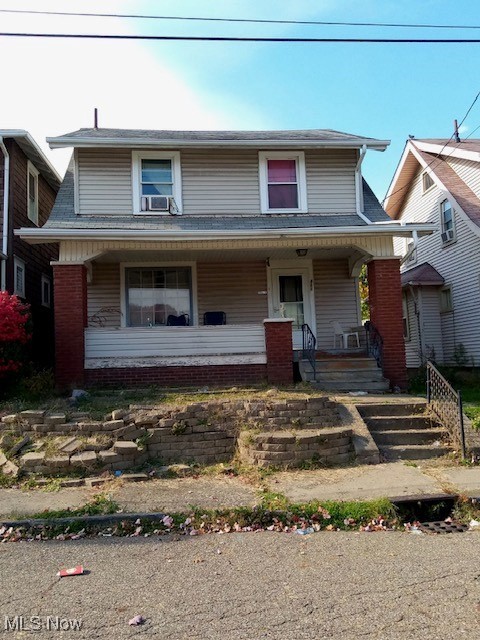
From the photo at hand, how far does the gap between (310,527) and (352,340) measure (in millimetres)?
8025

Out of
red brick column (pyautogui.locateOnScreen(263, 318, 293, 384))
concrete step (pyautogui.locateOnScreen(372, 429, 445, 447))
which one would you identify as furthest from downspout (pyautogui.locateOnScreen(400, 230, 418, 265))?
concrete step (pyautogui.locateOnScreen(372, 429, 445, 447))

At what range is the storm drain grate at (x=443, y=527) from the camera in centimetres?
512

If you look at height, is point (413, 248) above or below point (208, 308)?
above

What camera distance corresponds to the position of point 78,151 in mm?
11852

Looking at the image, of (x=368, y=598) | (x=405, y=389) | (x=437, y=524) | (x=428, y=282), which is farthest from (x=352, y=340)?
(x=368, y=598)

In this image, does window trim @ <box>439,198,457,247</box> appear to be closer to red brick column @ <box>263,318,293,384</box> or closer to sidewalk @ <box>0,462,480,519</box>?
red brick column @ <box>263,318,293,384</box>

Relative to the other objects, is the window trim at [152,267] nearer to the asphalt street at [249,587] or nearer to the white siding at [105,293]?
the white siding at [105,293]

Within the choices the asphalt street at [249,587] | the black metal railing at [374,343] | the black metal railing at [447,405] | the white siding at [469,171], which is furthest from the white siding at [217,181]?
the asphalt street at [249,587]

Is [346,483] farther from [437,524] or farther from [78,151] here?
[78,151]

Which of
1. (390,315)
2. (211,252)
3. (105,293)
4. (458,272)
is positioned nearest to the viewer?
(390,315)

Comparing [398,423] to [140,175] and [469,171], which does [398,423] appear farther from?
[469,171]

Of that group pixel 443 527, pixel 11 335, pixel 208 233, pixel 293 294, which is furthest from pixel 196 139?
pixel 443 527

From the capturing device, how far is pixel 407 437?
785 centimetres

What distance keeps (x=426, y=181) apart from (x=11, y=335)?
15.1 metres
